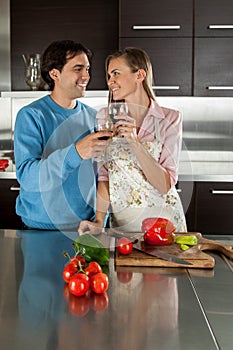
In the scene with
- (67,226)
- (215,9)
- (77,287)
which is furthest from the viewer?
(215,9)

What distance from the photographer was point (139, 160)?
6.66 feet

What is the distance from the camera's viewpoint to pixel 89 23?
3.82 meters

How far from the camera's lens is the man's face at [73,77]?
7.02ft

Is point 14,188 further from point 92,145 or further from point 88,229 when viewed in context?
point 92,145

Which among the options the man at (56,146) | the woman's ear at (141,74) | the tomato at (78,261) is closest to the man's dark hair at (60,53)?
the man at (56,146)

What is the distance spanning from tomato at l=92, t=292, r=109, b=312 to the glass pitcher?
2.46 meters

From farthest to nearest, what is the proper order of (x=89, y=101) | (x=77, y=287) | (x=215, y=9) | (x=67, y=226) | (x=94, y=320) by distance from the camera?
(x=89, y=101)
(x=215, y=9)
(x=67, y=226)
(x=77, y=287)
(x=94, y=320)

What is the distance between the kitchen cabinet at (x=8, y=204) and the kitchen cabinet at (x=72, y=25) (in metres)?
0.95

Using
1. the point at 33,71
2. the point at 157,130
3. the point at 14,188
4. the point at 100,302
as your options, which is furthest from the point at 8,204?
the point at 100,302

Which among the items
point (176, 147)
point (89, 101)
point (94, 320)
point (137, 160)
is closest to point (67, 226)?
point (137, 160)

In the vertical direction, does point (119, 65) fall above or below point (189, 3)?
below

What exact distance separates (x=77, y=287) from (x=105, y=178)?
93 cm

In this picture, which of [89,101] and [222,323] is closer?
[222,323]

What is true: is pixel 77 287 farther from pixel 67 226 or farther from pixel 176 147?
pixel 176 147
